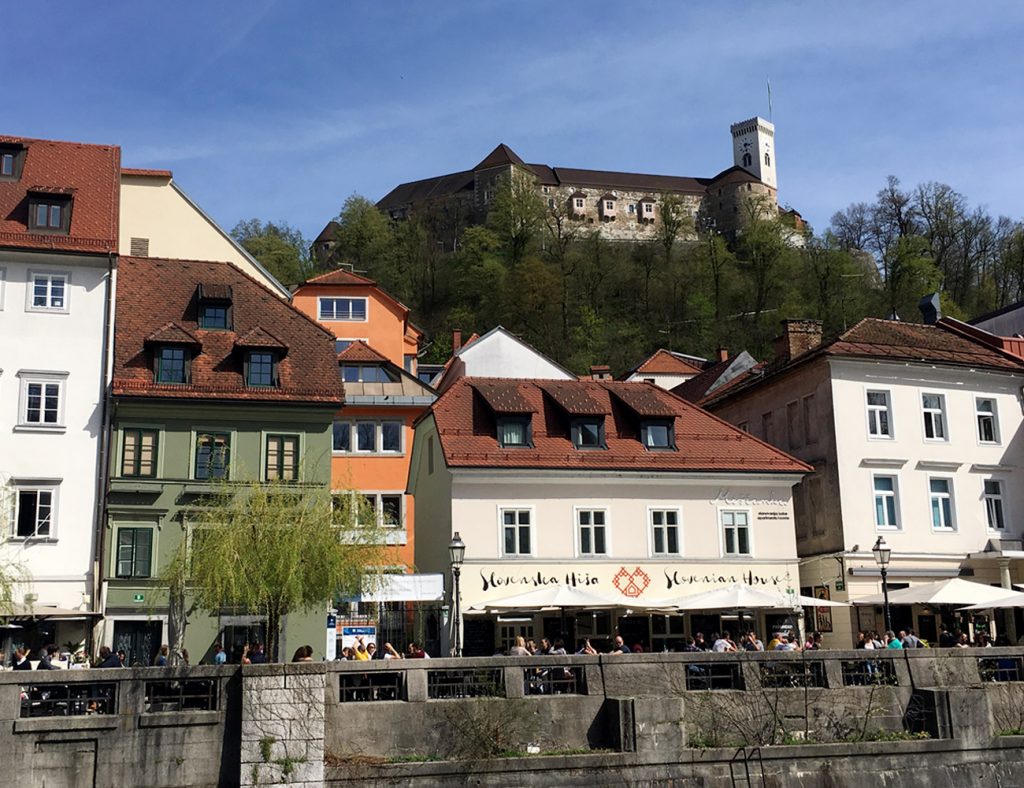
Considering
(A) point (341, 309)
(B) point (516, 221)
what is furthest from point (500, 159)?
(A) point (341, 309)

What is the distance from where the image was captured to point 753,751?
66.9 ft

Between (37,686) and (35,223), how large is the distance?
20678mm

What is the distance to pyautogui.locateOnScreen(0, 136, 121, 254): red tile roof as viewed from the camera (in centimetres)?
3512

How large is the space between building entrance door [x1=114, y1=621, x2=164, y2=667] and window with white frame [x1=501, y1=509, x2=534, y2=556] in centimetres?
926

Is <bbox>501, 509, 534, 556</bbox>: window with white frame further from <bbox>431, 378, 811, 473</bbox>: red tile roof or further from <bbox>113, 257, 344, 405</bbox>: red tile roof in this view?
<bbox>113, 257, 344, 405</bbox>: red tile roof

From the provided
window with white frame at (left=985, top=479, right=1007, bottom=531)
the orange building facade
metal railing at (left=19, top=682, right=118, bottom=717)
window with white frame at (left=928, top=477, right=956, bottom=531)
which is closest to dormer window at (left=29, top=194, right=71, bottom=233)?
the orange building facade

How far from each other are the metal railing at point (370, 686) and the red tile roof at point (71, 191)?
1966 centimetres

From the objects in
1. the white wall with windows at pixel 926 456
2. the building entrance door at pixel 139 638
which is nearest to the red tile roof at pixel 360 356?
the building entrance door at pixel 139 638

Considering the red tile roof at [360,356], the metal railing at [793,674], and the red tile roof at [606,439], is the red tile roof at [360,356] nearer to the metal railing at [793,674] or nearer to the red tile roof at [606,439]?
the red tile roof at [606,439]

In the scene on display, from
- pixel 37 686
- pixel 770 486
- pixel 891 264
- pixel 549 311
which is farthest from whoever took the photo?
pixel 549 311

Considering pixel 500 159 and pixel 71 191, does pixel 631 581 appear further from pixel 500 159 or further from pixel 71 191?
pixel 500 159

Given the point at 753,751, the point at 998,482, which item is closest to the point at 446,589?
the point at 753,751

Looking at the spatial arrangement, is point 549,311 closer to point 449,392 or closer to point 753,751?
point 449,392

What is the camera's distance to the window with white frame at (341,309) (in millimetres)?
52562
